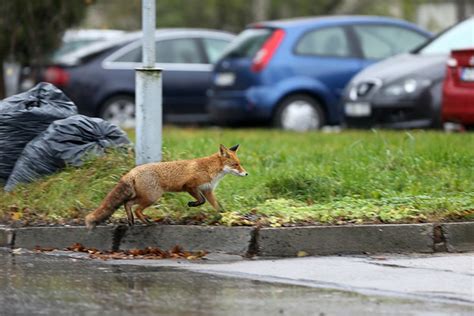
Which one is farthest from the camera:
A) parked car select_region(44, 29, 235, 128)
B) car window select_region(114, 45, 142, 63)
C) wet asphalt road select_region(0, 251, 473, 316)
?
car window select_region(114, 45, 142, 63)

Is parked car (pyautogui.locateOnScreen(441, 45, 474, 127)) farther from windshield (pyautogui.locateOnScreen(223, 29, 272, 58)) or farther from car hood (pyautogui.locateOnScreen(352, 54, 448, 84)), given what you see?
windshield (pyautogui.locateOnScreen(223, 29, 272, 58))

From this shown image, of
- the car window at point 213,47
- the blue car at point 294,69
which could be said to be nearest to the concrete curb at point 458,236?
the blue car at point 294,69

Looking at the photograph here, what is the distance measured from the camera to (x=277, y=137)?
14.1 m

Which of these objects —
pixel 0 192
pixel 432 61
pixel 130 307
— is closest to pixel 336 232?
pixel 130 307

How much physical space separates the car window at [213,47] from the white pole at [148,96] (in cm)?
1041

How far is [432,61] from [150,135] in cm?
687

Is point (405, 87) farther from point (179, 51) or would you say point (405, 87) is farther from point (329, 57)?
point (179, 51)

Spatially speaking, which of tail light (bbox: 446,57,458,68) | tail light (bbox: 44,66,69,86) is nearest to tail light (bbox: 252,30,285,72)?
tail light (bbox: 44,66,69,86)

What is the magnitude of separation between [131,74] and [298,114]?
2.98 metres

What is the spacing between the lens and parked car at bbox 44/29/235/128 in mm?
17812

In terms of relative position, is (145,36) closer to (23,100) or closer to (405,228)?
(23,100)

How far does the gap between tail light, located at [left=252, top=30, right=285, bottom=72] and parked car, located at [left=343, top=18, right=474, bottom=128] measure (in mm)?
1518

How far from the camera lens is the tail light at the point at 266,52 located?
54.4ft

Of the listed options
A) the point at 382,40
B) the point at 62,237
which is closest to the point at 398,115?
the point at 382,40
